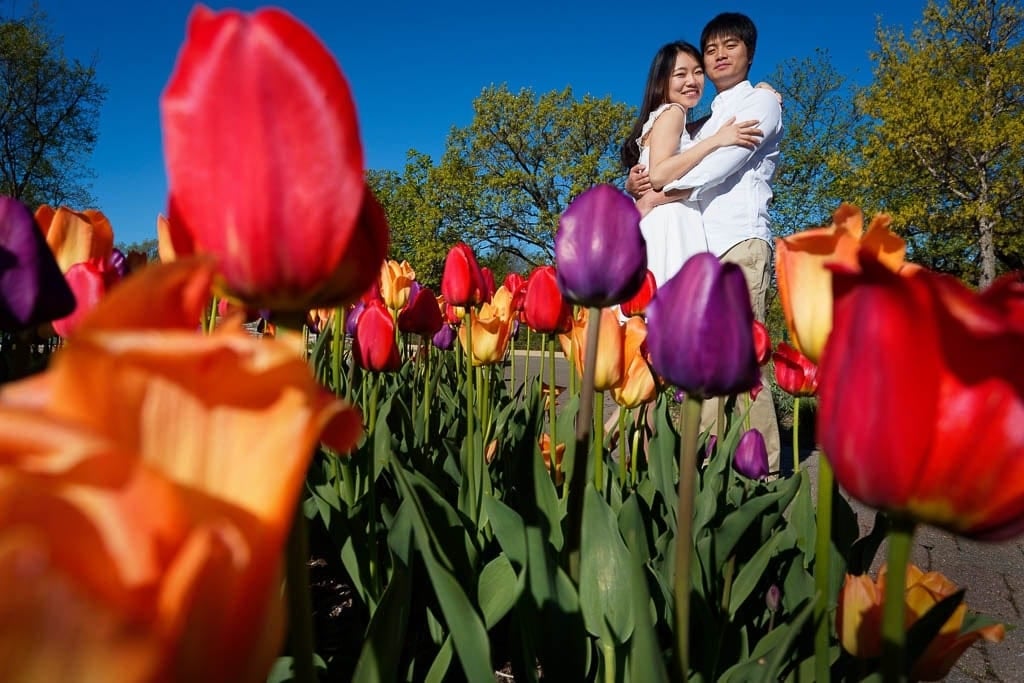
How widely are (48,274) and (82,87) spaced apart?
29506mm

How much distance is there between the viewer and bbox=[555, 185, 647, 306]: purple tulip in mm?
1008

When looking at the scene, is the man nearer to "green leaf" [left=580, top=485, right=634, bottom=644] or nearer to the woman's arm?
the woman's arm

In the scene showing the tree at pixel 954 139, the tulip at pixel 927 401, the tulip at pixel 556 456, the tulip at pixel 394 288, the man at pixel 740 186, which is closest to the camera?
the tulip at pixel 927 401

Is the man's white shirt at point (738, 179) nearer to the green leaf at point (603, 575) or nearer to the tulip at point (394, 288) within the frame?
the tulip at point (394, 288)

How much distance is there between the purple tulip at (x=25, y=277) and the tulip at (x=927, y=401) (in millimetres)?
788

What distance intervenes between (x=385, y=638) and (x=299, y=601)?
327mm

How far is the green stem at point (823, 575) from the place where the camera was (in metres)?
0.70

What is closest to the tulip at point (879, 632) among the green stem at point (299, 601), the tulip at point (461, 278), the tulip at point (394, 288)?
the green stem at point (299, 601)

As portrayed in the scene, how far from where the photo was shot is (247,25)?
41 centimetres

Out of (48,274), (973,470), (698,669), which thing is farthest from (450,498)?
(973,470)

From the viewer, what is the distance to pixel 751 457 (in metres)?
1.99

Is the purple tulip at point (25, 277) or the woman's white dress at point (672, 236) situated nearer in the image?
the purple tulip at point (25, 277)

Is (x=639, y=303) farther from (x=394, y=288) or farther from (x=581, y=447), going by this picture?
(x=581, y=447)

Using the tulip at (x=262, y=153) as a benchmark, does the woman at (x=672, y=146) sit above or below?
above
